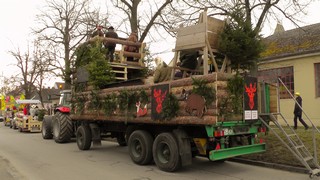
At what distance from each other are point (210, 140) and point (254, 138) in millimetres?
1662

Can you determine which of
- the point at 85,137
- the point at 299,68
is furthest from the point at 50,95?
the point at 299,68

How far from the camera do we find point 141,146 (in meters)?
8.80

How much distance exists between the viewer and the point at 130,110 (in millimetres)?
9117

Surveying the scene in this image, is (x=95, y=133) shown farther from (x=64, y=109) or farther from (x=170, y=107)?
(x=170, y=107)

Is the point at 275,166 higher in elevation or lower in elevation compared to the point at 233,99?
lower

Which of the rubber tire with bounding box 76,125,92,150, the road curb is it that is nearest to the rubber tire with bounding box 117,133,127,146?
the rubber tire with bounding box 76,125,92,150

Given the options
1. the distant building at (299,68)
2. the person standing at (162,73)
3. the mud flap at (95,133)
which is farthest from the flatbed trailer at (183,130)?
the distant building at (299,68)

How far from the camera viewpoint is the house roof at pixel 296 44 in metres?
17.2

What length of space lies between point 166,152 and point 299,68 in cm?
1221

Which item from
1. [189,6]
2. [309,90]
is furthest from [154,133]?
[309,90]

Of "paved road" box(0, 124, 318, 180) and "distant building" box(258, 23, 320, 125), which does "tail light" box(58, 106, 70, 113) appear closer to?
"paved road" box(0, 124, 318, 180)

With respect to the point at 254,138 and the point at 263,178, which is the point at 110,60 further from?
the point at 263,178

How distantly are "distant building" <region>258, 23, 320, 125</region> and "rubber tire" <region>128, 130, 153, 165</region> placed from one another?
30.0ft

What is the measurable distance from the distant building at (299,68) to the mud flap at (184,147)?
9.57 m
